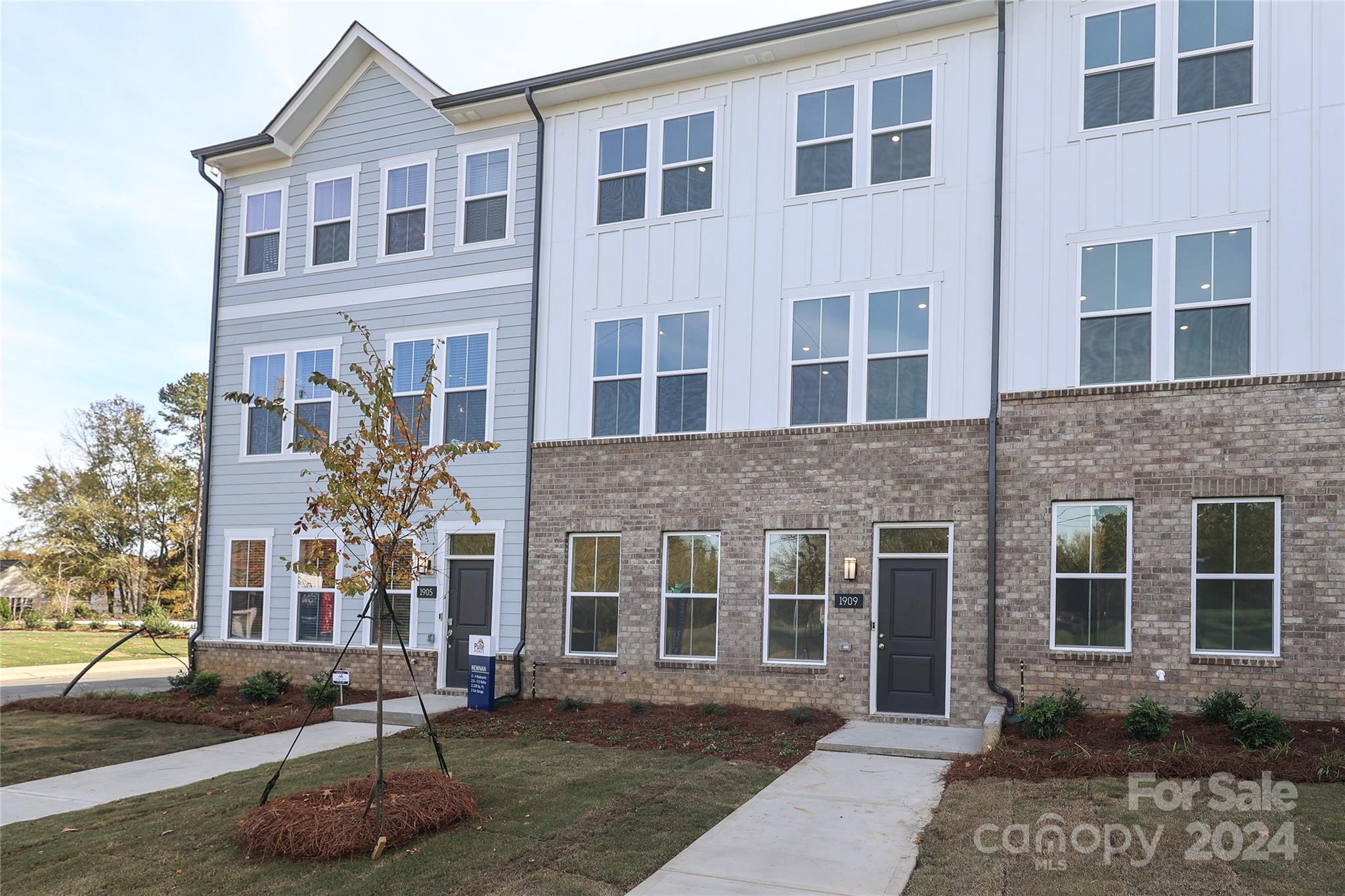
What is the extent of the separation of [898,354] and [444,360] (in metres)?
6.94

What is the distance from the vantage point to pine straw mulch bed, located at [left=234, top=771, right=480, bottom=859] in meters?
6.90

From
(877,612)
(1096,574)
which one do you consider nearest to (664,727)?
(877,612)

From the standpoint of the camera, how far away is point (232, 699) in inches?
581

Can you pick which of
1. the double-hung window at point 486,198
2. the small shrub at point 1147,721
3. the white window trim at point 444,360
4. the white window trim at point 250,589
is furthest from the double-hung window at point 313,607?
the small shrub at point 1147,721

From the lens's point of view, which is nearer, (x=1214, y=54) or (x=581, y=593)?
(x=1214, y=54)

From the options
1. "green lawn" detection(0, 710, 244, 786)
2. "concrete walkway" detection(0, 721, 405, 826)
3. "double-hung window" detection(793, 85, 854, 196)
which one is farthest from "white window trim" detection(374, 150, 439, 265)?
"green lawn" detection(0, 710, 244, 786)

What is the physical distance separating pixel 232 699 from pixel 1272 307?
1474 centimetres

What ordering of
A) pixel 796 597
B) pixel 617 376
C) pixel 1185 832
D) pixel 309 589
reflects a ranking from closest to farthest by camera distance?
pixel 1185 832
pixel 796 597
pixel 617 376
pixel 309 589

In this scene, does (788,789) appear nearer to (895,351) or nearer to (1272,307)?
(895,351)

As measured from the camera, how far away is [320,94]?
53.0 feet

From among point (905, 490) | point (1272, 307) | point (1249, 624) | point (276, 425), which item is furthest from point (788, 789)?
point (276, 425)

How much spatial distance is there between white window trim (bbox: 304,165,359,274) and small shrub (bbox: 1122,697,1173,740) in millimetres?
12901

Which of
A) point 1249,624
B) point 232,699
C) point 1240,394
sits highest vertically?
point 1240,394

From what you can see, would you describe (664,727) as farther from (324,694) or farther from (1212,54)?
(1212,54)
